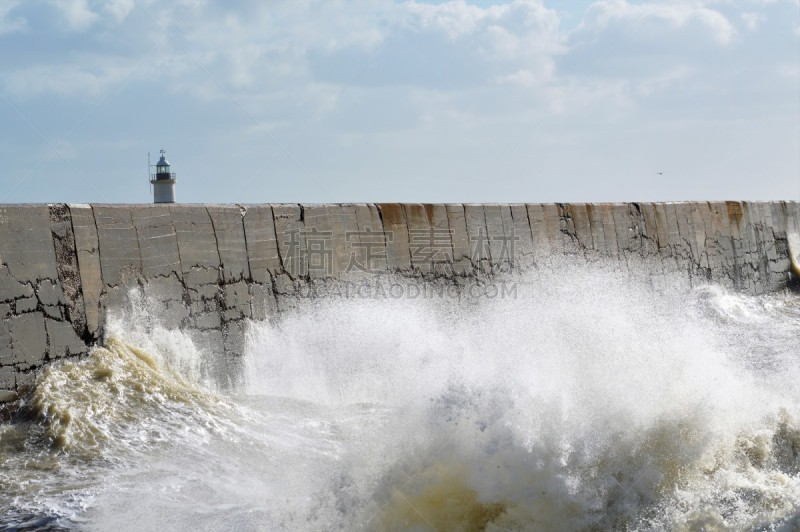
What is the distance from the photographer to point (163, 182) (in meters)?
22.0

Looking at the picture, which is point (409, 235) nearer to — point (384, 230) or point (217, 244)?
point (384, 230)

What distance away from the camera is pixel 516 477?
447 centimetres

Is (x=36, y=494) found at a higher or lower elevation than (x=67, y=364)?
lower

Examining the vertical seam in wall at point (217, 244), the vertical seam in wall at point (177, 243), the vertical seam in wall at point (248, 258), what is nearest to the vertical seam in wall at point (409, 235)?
the vertical seam in wall at point (248, 258)

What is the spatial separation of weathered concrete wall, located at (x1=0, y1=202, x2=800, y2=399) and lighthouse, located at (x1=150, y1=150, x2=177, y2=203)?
41.7 ft

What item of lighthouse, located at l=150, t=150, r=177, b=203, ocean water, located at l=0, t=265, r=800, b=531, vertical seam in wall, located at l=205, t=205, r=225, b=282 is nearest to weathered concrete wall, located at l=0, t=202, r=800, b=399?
vertical seam in wall, located at l=205, t=205, r=225, b=282

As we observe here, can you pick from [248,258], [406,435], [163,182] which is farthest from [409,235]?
A: [163,182]

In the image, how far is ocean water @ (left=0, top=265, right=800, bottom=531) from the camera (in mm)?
4344

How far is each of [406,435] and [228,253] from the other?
271cm

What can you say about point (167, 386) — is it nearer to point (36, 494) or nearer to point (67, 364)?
point (67, 364)

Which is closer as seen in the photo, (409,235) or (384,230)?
(384,230)

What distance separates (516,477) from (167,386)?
248 cm

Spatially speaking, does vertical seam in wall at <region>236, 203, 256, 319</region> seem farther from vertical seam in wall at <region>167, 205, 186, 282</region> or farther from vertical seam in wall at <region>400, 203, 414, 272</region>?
vertical seam in wall at <region>400, 203, 414, 272</region>

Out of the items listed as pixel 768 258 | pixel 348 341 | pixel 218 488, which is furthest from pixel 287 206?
pixel 768 258
